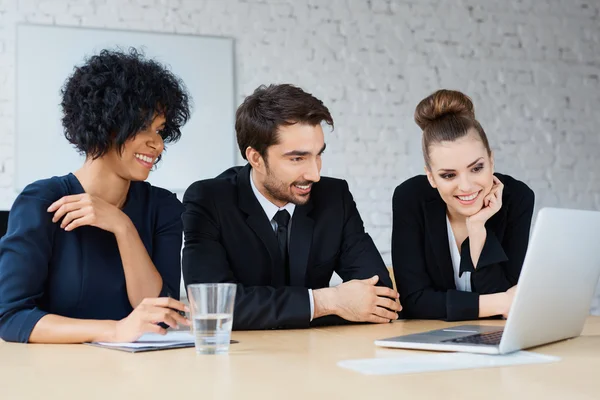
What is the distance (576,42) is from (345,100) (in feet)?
Result: 5.83

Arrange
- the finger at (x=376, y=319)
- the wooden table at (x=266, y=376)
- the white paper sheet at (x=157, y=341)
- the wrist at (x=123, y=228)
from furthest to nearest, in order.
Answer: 1. the finger at (x=376, y=319)
2. the wrist at (x=123, y=228)
3. the white paper sheet at (x=157, y=341)
4. the wooden table at (x=266, y=376)

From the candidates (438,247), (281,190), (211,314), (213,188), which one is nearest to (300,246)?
(281,190)

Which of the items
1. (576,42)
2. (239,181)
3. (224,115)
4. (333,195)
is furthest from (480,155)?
(576,42)

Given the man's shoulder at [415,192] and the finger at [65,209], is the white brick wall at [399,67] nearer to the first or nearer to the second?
the man's shoulder at [415,192]

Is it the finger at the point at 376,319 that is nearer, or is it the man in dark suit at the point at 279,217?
the finger at the point at 376,319

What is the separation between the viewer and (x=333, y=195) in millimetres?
2422

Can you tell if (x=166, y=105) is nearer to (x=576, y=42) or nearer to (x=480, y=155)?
(x=480, y=155)

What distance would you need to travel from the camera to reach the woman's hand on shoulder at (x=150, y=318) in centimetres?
144

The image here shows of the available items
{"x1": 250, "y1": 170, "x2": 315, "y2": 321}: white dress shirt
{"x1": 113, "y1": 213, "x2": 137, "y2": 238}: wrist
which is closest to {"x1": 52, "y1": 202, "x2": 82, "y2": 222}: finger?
{"x1": 113, "y1": 213, "x2": 137, "y2": 238}: wrist

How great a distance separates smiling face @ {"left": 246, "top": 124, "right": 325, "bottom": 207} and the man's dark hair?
0.07 feet

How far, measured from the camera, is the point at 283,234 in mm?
2293

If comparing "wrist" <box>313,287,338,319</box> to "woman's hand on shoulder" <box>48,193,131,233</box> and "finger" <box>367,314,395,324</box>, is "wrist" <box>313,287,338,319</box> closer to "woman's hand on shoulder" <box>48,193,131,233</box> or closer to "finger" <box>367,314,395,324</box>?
"finger" <box>367,314,395,324</box>

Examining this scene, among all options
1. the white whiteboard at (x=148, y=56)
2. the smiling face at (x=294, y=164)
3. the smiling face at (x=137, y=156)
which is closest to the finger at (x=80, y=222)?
the smiling face at (x=137, y=156)

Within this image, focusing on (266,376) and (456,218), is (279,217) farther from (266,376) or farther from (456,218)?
(266,376)
